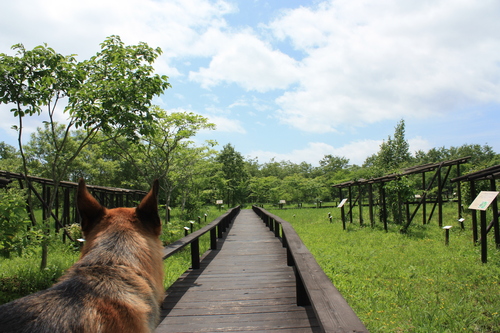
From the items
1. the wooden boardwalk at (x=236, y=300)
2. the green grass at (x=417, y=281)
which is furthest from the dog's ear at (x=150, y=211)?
the green grass at (x=417, y=281)

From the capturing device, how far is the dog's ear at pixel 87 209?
1471 mm

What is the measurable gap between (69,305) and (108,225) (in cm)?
48

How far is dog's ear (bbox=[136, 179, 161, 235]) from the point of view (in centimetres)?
147

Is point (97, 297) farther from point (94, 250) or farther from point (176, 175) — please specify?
point (176, 175)

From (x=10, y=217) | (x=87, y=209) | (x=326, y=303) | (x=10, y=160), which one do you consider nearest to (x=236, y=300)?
(x=326, y=303)

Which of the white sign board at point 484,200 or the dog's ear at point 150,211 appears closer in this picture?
the dog's ear at point 150,211

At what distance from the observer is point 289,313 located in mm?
3438

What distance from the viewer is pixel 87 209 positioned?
1499 mm

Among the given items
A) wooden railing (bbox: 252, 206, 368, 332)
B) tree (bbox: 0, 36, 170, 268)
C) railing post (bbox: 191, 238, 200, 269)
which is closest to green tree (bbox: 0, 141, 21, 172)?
tree (bbox: 0, 36, 170, 268)

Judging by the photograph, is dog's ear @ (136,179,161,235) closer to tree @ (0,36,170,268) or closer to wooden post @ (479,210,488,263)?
tree @ (0,36,170,268)

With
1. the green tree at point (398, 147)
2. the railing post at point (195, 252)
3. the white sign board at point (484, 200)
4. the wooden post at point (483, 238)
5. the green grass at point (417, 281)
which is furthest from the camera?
the green tree at point (398, 147)

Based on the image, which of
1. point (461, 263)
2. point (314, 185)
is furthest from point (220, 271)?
point (314, 185)

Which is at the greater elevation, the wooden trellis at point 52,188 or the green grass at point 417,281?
the wooden trellis at point 52,188

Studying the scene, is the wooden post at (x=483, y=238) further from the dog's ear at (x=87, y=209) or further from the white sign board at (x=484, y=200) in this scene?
the dog's ear at (x=87, y=209)
